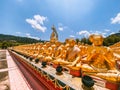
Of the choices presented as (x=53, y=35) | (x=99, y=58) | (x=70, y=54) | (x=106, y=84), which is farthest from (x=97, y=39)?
(x=53, y=35)

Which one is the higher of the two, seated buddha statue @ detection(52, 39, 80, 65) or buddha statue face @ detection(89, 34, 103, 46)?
buddha statue face @ detection(89, 34, 103, 46)

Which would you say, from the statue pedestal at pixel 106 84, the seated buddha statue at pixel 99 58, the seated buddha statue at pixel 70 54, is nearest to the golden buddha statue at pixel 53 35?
the seated buddha statue at pixel 70 54

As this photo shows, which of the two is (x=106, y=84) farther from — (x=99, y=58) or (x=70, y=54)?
(x=70, y=54)

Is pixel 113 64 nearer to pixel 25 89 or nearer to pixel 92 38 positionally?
pixel 92 38

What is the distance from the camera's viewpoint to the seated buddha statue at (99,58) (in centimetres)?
280

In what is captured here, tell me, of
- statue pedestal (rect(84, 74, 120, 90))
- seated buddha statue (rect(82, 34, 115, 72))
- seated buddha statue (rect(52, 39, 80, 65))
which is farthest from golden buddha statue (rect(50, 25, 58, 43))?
statue pedestal (rect(84, 74, 120, 90))

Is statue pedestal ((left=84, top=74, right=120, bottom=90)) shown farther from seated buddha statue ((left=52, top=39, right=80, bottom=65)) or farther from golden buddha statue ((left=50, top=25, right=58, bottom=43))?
golden buddha statue ((left=50, top=25, right=58, bottom=43))

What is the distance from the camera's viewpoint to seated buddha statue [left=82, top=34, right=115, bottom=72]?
2805 millimetres

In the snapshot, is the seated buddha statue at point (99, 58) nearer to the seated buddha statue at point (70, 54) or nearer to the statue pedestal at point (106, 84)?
the statue pedestal at point (106, 84)

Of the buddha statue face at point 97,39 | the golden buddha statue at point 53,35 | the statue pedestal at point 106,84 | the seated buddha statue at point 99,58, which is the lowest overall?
the statue pedestal at point 106,84

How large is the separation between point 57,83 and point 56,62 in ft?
4.46

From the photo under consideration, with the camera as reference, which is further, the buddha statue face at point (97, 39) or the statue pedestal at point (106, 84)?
the buddha statue face at point (97, 39)

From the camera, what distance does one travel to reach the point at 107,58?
9.29ft

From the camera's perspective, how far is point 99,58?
291cm
